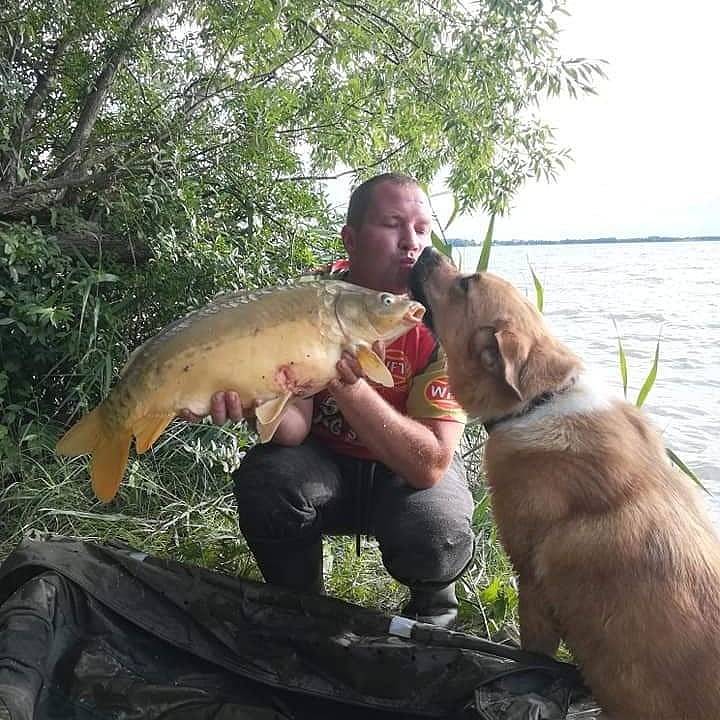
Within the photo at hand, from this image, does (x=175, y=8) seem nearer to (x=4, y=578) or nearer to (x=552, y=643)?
(x=4, y=578)

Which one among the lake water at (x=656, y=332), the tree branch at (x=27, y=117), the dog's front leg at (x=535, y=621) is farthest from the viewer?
the lake water at (x=656, y=332)

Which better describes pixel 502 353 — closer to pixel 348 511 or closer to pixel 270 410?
pixel 270 410

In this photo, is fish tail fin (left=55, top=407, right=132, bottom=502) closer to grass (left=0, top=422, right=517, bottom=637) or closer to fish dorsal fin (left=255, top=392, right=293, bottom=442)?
fish dorsal fin (left=255, top=392, right=293, bottom=442)

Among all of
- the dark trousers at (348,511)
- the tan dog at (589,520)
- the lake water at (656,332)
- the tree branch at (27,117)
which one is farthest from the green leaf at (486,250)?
the tree branch at (27,117)

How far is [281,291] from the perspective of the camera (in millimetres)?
1952

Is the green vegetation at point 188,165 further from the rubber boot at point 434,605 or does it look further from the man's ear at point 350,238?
the man's ear at point 350,238

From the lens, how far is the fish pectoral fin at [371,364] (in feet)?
6.57

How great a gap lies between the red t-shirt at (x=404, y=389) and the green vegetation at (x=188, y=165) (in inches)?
32.7

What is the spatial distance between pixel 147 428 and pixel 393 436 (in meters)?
0.83

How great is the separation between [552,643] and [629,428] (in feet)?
2.22

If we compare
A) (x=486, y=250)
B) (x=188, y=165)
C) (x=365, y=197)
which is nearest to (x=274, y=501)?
(x=365, y=197)

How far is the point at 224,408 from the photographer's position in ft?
6.57

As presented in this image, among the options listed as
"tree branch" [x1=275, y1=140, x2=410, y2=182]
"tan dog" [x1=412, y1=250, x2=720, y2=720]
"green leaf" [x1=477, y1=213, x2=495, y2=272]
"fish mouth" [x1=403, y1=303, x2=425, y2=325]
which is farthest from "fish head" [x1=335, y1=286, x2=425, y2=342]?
"tree branch" [x1=275, y1=140, x2=410, y2=182]

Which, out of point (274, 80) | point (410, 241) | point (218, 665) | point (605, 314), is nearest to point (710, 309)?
point (605, 314)
